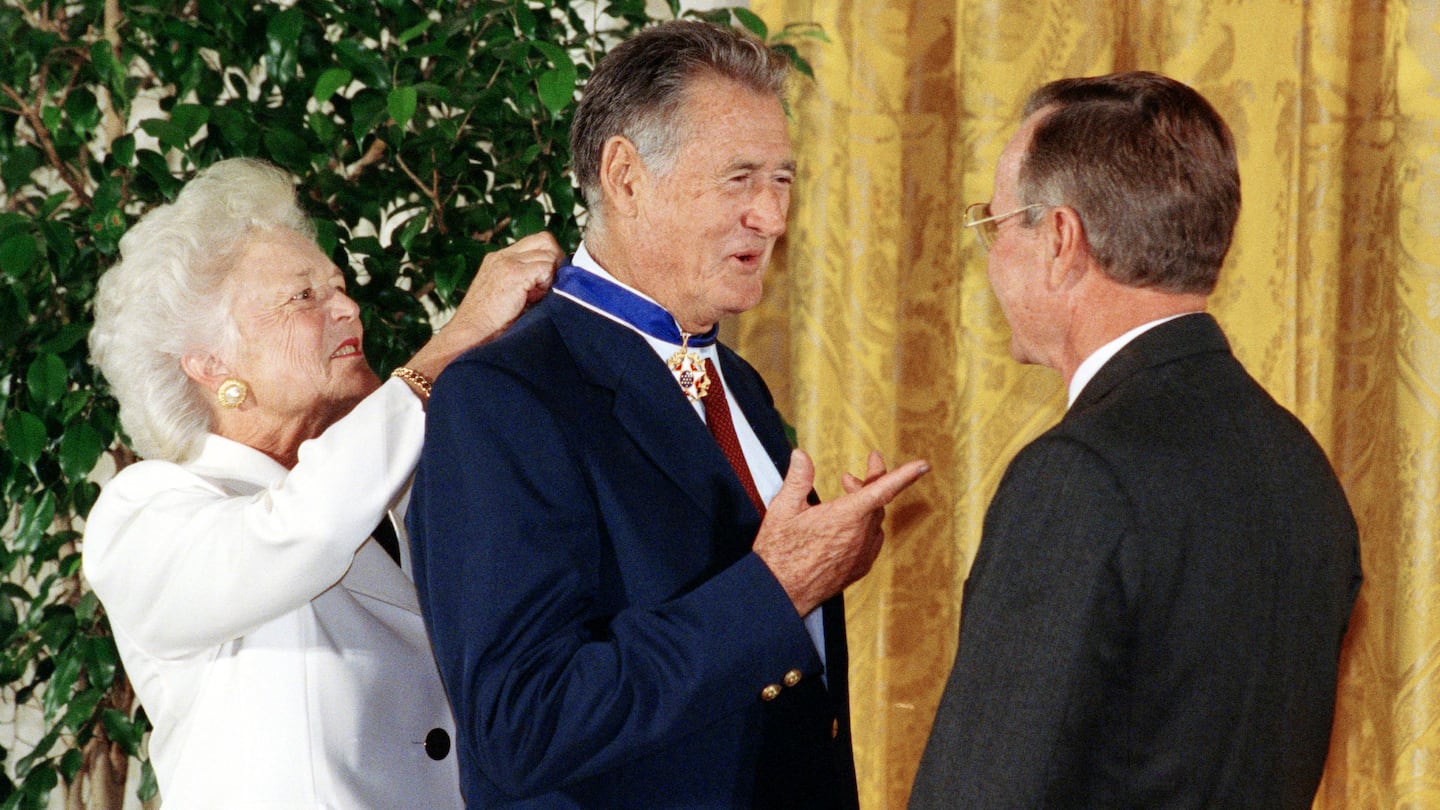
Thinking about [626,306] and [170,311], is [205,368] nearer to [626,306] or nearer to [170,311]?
[170,311]

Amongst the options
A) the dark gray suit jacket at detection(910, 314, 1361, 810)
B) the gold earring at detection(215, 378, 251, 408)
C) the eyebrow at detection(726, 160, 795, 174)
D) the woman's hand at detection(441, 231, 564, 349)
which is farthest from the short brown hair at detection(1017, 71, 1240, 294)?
the gold earring at detection(215, 378, 251, 408)

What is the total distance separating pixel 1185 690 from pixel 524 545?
0.56 m

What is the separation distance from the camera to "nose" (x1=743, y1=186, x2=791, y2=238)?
4.89 ft

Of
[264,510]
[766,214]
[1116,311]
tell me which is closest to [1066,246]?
[1116,311]

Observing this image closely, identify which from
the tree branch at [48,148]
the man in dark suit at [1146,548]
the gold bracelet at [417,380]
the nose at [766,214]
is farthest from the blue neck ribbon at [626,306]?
the tree branch at [48,148]

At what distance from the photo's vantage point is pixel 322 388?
1.82 meters

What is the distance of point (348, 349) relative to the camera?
1859 mm

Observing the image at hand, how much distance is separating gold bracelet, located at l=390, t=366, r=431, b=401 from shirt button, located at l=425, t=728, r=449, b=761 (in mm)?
394

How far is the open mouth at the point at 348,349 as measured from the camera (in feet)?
6.03

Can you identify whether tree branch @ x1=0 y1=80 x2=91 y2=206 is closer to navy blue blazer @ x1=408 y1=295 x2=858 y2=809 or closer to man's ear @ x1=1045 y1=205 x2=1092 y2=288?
navy blue blazer @ x1=408 y1=295 x2=858 y2=809

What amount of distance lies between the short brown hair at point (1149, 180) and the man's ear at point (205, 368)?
106cm

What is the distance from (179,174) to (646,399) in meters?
1.16

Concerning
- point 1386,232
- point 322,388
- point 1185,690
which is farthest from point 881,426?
point 1185,690

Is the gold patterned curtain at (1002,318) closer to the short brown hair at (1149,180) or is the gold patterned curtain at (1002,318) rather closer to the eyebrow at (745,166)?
the eyebrow at (745,166)
